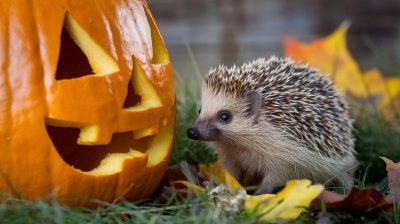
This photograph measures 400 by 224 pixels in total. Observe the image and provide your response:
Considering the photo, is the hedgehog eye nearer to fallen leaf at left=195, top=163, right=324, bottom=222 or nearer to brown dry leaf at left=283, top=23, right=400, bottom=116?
fallen leaf at left=195, top=163, right=324, bottom=222

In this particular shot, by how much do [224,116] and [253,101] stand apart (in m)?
0.20

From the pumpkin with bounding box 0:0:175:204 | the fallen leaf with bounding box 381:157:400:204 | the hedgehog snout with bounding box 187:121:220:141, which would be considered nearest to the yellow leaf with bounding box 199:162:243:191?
the hedgehog snout with bounding box 187:121:220:141

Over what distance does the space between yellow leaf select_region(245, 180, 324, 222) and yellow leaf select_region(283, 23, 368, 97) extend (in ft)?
8.49

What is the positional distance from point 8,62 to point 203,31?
5.71 m

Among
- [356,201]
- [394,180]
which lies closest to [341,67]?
[394,180]

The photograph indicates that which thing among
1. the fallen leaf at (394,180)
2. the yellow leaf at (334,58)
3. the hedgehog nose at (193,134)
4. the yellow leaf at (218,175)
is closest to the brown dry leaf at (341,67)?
the yellow leaf at (334,58)

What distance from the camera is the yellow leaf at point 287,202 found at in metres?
2.40

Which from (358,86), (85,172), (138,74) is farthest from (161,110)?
(358,86)

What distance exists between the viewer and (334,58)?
502 cm

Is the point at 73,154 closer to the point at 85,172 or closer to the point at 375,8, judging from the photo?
the point at 85,172

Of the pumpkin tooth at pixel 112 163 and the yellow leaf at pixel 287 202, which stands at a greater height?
the pumpkin tooth at pixel 112 163

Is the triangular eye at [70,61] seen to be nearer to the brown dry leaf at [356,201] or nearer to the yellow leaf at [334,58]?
the brown dry leaf at [356,201]

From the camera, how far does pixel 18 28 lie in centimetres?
257

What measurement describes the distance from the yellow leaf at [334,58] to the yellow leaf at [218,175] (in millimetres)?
→ 1873
